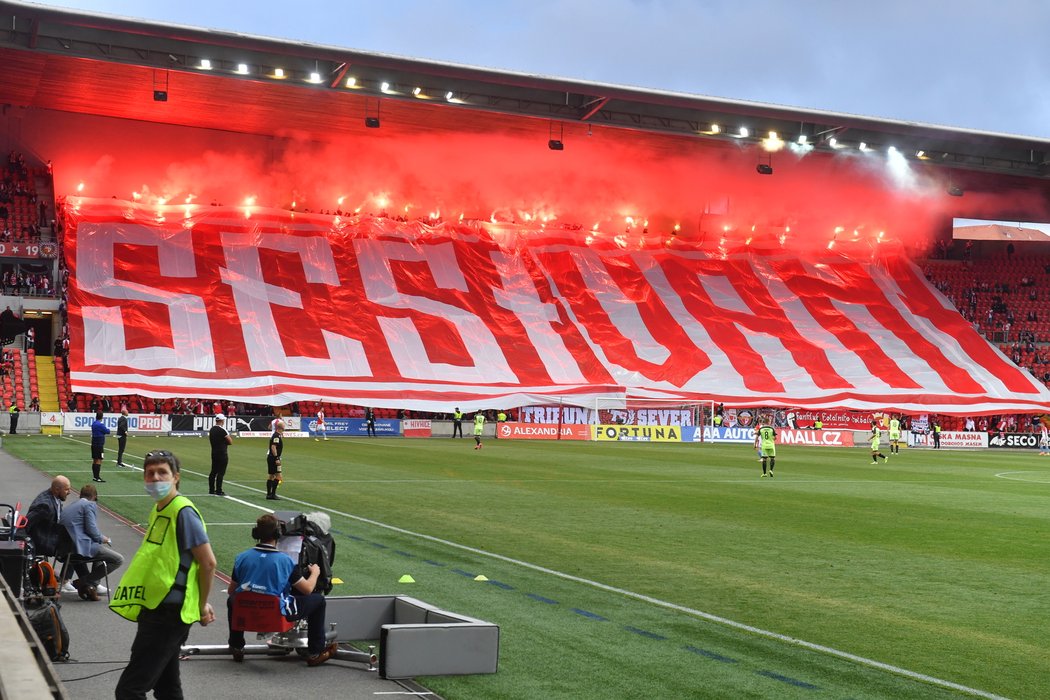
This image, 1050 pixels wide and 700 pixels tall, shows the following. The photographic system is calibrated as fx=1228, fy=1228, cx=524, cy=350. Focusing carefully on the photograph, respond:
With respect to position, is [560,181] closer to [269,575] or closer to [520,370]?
[520,370]

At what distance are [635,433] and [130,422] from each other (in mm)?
23979

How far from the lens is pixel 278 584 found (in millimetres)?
10281

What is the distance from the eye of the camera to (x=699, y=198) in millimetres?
79875

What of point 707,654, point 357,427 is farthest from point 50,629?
point 357,427

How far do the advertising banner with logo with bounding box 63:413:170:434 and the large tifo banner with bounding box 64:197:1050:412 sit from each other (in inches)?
50.5

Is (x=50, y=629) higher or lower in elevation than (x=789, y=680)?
higher

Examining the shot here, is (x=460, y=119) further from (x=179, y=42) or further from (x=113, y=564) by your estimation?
(x=113, y=564)

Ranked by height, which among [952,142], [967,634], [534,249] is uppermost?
[952,142]

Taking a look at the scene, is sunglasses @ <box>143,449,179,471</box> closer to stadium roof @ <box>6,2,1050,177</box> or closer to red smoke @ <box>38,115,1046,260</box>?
stadium roof @ <box>6,2,1050,177</box>

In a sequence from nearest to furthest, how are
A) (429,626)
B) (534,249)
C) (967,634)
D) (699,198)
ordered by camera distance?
(429,626) < (967,634) < (534,249) < (699,198)

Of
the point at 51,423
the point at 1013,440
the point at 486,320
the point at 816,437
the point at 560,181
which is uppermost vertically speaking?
the point at 560,181

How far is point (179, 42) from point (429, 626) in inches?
1939

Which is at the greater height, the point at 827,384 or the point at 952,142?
the point at 952,142

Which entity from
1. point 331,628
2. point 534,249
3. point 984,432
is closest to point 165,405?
point 534,249
